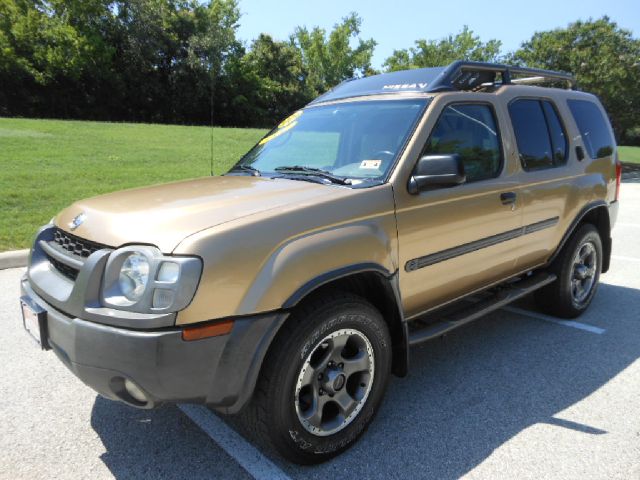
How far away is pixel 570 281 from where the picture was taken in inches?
173

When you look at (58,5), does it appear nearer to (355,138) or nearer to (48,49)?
(48,49)

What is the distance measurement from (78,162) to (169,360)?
12.2 m

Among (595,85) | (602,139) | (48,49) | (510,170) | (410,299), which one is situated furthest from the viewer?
(48,49)

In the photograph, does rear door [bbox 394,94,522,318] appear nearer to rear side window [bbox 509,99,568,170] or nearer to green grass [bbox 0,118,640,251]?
rear side window [bbox 509,99,568,170]

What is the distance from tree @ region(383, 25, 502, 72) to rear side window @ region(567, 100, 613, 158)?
89.7 feet

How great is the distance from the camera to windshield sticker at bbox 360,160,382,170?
9.71 ft

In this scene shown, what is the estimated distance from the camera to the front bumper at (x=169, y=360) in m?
2.03

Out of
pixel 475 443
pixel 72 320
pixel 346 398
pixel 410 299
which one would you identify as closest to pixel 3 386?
pixel 72 320

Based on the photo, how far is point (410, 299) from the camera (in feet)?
9.73

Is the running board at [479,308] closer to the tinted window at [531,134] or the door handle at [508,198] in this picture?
the door handle at [508,198]

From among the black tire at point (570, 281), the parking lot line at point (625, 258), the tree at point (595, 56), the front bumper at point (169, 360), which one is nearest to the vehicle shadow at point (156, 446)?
the front bumper at point (169, 360)

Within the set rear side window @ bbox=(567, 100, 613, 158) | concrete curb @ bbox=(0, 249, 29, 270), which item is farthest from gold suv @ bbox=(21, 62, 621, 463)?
concrete curb @ bbox=(0, 249, 29, 270)

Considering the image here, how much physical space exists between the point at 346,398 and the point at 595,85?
1022 inches

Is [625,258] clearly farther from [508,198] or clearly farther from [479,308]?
[479,308]
